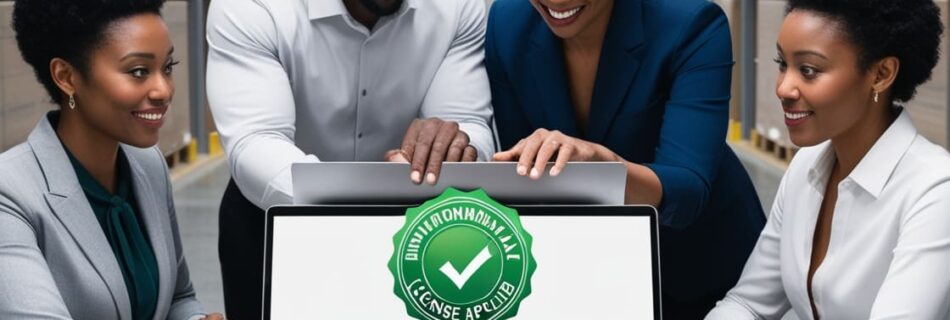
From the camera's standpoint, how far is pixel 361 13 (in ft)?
6.74

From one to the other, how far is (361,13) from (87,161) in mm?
502

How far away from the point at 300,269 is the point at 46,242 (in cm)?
43

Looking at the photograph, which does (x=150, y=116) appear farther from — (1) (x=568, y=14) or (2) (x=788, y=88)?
(2) (x=788, y=88)

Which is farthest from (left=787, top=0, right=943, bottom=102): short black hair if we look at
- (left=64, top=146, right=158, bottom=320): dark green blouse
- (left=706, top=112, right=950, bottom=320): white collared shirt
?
(left=64, top=146, right=158, bottom=320): dark green blouse

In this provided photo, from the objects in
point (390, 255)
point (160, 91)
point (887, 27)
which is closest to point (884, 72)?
point (887, 27)

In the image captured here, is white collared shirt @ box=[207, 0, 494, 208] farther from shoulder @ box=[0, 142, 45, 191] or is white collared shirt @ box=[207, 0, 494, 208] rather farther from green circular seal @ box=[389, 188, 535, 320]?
green circular seal @ box=[389, 188, 535, 320]

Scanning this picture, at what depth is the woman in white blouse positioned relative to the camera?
1.60 meters

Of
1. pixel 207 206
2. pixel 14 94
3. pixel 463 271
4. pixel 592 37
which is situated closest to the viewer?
pixel 463 271

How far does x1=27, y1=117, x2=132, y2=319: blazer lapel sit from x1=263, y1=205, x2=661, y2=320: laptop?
0.38 metres

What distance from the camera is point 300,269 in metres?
1.43

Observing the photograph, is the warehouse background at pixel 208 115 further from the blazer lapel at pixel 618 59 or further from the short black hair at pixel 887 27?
the short black hair at pixel 887 27

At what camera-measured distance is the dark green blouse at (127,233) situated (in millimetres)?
1754

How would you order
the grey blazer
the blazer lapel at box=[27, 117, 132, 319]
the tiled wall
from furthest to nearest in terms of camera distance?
1. the tiled wall
2. the blazer lapel at box=[27, 117, 132, 319]
3. the grey blazer

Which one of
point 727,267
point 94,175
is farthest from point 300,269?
point 727,267
